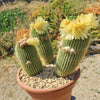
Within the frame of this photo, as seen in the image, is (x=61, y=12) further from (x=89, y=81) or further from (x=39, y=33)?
(x=39, y=33)

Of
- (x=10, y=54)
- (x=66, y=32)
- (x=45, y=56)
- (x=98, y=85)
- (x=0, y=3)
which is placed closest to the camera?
(x=66, y=32)

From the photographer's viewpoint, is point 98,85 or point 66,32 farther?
point 98,85

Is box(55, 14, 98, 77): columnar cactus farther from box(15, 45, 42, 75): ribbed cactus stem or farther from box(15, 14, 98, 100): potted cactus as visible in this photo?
box(15, 45, 42, 75): ribbed cactus stem

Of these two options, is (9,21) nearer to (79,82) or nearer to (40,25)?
(79,82)

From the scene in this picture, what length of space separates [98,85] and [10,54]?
8.33 ft

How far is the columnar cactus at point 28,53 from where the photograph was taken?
118 centimetres

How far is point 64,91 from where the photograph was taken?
1.31 meters

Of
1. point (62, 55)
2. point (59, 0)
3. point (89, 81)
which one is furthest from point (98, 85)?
point (59, 0)

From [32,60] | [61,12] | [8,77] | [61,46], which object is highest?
[61,46]

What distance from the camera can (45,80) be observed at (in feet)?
4.49

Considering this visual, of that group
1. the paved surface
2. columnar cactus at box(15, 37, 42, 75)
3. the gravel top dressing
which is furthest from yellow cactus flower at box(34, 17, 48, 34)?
the paved surface

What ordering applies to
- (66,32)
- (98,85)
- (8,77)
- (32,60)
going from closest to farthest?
(66,32) < (32,60) < (98,85) < (8,77)

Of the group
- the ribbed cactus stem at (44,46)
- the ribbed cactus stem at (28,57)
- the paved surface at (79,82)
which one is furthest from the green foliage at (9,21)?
the ribbed cactus stem at (28,57)

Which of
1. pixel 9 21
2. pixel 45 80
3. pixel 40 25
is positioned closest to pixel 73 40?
pixel 40 25
